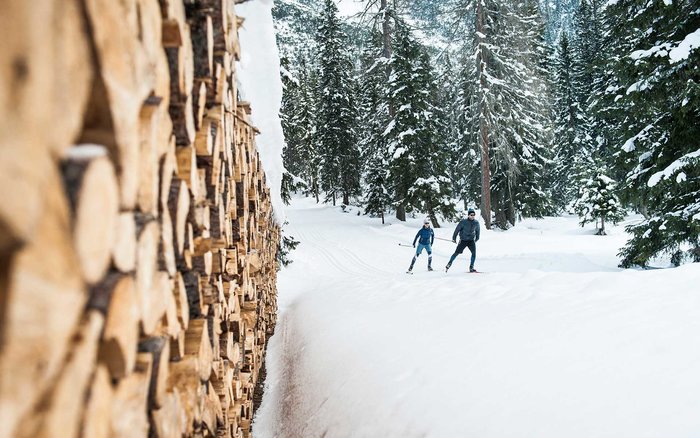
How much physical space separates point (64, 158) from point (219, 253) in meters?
1.48

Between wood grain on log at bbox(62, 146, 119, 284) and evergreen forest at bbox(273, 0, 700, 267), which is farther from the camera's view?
evergreen forest at bbox(273, 0, 700, 267)

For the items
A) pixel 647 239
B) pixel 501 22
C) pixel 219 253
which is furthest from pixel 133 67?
pixel 501 22

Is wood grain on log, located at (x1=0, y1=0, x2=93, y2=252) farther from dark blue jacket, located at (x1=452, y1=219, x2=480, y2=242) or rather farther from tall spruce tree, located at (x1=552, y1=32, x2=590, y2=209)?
tall spruce tree, located at (x1=552, y1=32, x2=590, y2=209)

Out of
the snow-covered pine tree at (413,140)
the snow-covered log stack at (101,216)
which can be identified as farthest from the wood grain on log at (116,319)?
the snow-covered pine tree at (413,140)

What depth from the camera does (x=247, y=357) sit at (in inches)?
151

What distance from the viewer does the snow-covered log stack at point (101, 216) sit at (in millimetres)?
590

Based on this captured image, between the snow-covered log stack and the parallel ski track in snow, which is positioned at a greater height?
the snow-covered log stack

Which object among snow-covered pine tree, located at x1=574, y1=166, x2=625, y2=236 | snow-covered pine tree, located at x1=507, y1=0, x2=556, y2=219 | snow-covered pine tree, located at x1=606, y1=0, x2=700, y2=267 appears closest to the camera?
snow-covered pine tree, located at x1=606, y1=0, x2=700, y2=267

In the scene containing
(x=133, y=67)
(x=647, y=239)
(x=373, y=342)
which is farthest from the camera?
(x=647, y=239)

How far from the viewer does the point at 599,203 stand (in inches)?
811

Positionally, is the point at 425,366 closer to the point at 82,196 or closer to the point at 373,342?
the point at 373,342

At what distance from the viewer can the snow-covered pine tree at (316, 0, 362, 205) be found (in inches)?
1162

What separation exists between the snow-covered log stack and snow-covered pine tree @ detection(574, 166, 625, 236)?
2177 centimetres

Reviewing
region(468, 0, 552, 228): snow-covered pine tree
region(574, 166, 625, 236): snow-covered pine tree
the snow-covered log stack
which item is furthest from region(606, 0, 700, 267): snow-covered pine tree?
region(574, 166, 625, 236): snow-covered pine tree
